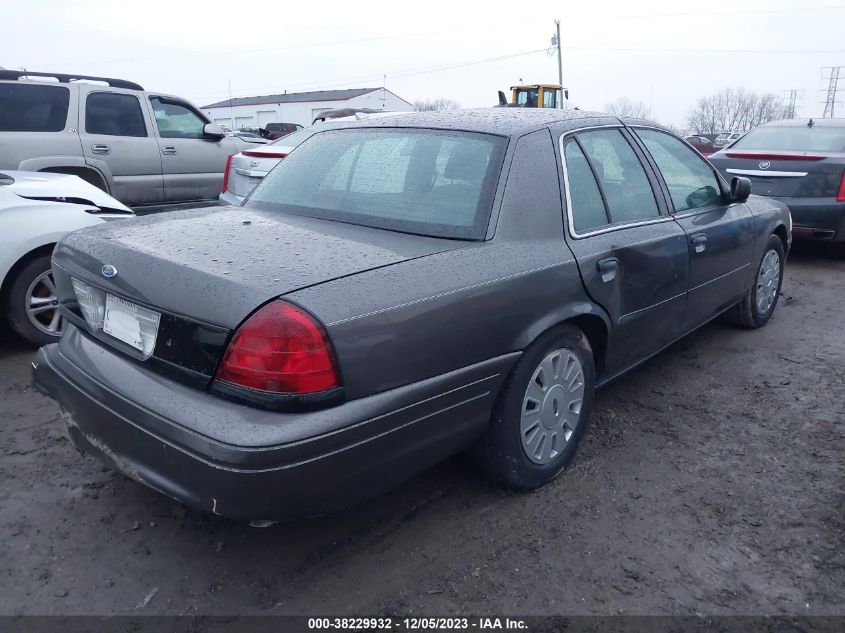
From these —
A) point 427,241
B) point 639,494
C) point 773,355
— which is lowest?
point 773,355

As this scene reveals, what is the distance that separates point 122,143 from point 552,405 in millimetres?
6659

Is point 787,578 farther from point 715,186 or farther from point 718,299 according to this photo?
point 715,186

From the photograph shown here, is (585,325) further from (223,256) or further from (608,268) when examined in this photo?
(223,256)

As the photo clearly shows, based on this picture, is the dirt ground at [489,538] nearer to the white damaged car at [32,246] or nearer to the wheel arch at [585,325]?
the wheel arch at [585,325]

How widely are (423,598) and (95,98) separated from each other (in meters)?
7.26

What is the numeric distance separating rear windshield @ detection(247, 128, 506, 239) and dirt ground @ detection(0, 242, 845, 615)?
3.91 ft

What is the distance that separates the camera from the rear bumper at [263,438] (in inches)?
85.5

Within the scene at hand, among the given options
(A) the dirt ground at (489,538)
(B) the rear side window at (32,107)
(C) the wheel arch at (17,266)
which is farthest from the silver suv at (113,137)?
(A) the dirt ground at (489,538)

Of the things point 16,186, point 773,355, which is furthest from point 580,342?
point 16,186

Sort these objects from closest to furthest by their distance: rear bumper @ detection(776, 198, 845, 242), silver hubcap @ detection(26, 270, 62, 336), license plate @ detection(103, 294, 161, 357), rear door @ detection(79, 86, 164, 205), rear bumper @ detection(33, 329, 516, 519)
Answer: rear bumper @ detection(33, 329, 516, 519), license plate @ detection(103, 294, 161, 357), silver hubcap @ detection(26, 270, 62, 336), rear bumper @ detection(776, 198, 845, 242), rear door @ detection(79, 86, 164, 205)

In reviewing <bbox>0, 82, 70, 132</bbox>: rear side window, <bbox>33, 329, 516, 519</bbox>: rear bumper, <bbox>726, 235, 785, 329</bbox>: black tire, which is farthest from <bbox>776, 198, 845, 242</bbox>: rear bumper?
<bbox>0, 82, 70, 132</bbox>: rear side window

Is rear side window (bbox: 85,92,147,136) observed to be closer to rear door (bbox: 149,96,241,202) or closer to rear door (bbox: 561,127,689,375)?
rear door (bbox: 149,96,241,202)

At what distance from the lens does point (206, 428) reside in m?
2.21

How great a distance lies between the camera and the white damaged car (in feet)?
14.4
